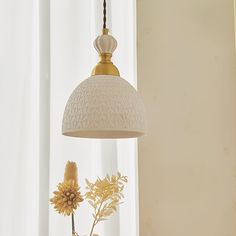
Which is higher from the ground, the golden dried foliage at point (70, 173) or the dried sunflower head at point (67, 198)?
the golden dried foliage at point (70, 173)

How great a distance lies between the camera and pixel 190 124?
168 cm

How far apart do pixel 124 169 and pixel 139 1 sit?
0.80m

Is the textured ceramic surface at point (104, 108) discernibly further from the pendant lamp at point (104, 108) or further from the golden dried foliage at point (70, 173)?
the golden dried foliage at point (70, 173)

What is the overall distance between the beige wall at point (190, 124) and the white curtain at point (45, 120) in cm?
10

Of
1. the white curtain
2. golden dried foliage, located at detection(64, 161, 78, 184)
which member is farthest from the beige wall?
golden dried foliage, located at detection(64, 161, 78, 184)

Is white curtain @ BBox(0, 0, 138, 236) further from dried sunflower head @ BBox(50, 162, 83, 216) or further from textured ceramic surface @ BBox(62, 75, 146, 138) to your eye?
textured ceramic surface @ BBox(62, 75, 146, 138)

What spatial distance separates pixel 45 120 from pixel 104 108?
23.8 inches

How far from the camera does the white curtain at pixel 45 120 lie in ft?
4.94

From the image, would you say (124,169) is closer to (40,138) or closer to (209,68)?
(40,138)

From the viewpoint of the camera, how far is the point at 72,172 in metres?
1.21

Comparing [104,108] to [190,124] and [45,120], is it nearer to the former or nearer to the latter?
[45,120]

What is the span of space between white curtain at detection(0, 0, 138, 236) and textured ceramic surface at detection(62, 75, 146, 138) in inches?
20.0

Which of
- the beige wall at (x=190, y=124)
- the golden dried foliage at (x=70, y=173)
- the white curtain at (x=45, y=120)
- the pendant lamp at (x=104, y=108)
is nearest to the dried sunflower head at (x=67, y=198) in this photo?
the golden dried foliage at (x=70, y=173)

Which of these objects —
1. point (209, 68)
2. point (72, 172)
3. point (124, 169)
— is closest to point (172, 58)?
point (209, 68)
